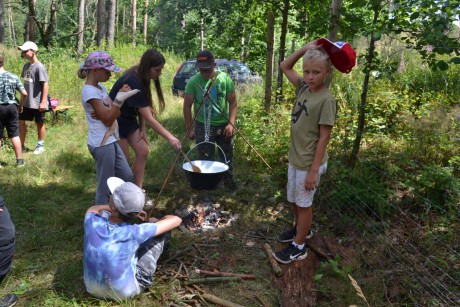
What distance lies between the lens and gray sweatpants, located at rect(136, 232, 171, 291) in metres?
2.86

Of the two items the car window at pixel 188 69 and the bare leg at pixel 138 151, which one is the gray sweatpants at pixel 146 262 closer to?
the bare leg at pixel 138 151

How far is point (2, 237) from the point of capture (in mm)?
2523

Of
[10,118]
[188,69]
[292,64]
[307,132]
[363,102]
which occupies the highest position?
[188,69]

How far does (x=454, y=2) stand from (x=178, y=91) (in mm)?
8279

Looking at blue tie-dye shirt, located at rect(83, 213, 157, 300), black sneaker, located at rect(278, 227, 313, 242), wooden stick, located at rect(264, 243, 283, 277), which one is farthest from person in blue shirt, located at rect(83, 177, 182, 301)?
black sneaker, located at rect(278, 227, 313, 242)

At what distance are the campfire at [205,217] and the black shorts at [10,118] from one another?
9.94 feet

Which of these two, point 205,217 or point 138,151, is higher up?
point 138,151

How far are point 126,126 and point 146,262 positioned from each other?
154 cm

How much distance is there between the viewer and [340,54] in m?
2.93

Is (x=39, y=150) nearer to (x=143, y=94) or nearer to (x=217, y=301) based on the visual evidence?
(x=143, y=94)

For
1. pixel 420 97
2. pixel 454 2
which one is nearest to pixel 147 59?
pixel 454 2

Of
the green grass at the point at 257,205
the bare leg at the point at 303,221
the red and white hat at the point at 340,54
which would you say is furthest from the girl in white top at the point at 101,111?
the bare leg at the point at 303,221

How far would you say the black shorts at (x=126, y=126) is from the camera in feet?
12.4

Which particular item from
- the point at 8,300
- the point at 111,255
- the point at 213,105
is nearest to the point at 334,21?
the point at 213,105
